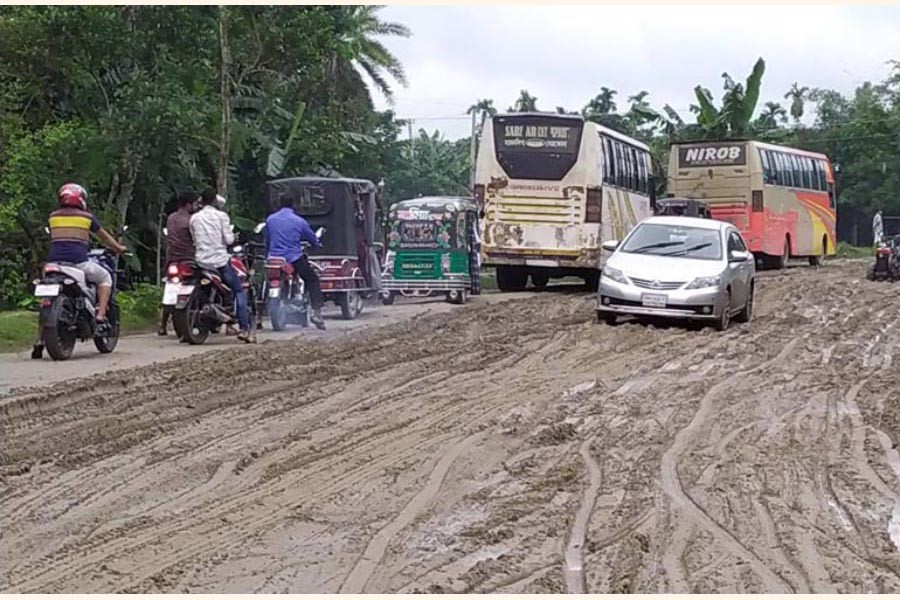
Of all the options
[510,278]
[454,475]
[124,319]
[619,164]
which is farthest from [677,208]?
[454,475]

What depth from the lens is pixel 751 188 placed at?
3606 centimetres

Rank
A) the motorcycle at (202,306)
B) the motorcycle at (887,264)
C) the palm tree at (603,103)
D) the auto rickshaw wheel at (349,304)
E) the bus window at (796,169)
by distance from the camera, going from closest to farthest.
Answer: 1. the motorcycle at (202,306)
2. the auto rickshaw wheel at (349,304)
3. the motorcycle at (887,264)
4. the bus window at (796,169)
5. the palm tree at (603,103)

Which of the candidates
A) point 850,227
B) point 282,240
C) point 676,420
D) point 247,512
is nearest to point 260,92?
point 282,240

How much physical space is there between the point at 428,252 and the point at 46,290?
36.4ft

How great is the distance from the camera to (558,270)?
28.0 m

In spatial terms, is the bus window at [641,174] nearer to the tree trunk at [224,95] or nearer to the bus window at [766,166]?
the bus window at [766,166]

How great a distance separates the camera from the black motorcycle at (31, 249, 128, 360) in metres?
12.1

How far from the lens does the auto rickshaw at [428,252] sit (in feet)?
73.5

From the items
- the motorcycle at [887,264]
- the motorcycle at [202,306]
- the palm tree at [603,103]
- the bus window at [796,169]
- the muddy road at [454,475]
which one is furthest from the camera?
the palm tree at [603,103]

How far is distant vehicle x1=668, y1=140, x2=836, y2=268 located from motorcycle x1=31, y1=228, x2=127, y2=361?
2603cm

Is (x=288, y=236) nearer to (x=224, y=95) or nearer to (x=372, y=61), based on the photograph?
(x=224, y=95)

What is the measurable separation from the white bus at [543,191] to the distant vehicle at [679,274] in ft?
25.5

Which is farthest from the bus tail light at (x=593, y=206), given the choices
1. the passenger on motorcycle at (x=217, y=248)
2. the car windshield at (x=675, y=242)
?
the passenger on motorcycle at (x=217, y=248)

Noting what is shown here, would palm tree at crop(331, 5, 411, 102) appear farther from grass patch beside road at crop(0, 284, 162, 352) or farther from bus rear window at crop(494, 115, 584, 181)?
grass patch beside road at crop(0, 284, 162, 352)
